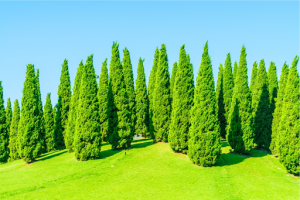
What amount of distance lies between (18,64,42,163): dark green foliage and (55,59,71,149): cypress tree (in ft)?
25.3

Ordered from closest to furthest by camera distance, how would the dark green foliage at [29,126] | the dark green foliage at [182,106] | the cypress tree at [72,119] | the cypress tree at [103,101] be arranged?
the dark green foliage at [182,106], the dark green foliage at [29,126], the cypress tree at [72,119], the cypress tree at [103,101]

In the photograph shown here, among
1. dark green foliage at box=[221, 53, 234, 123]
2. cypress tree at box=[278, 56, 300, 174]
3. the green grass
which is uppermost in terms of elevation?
dark green foliage at box=[221, 53, 234, 123]

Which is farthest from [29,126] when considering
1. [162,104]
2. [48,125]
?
[48,125]

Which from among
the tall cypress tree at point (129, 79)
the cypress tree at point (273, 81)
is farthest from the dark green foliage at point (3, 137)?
the cypress tree at point (273, 81)

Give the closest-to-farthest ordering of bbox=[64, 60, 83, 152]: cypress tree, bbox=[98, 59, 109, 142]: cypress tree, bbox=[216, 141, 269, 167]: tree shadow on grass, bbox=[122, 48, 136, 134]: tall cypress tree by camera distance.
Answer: bbox=[216, 141, 269, 167]: tree shadow on grass → bbox=[64, 60, 83, 152]: cypress tree → bbox=[98, 59, 109, 142]: cypress tree → bbox=[122, 48, 136, 134]: tall cypress tree

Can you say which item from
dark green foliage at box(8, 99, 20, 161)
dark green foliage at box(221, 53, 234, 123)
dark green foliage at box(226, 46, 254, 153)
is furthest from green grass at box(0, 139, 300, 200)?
dark green foliage at box(221, 53, 234, 123)

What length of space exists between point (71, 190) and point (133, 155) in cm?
837

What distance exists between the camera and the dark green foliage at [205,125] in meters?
23.1

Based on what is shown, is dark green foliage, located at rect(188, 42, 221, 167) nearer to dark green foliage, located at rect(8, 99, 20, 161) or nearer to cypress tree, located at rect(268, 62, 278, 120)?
cypress tree, located at rect(268, 62, 278, 120)

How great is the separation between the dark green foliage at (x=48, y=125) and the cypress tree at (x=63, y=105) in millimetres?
3949

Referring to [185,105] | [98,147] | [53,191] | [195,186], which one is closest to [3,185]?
[53,191]

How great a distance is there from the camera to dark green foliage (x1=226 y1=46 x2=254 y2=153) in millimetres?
28781

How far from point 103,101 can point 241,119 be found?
18.0 meters

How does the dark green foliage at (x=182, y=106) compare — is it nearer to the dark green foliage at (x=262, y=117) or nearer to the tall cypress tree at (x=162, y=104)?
the tall cypress tree at (x=162, y=104)
